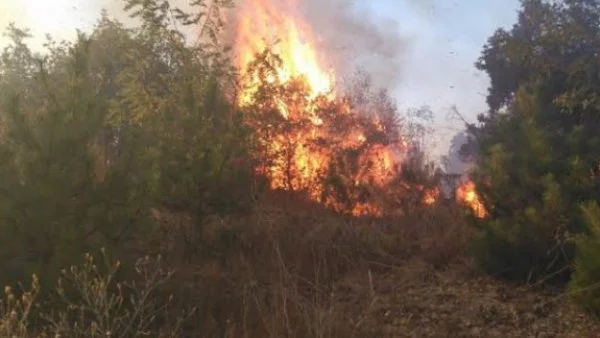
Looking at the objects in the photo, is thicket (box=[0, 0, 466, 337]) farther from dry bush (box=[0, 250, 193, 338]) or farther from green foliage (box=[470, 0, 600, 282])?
green foliage (box=[470, 0, 600, 282])

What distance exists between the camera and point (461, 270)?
10789 mm

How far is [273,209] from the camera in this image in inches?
525

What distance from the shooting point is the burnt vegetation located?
611 centimetres

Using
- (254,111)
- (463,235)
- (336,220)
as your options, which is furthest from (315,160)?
(463,235)

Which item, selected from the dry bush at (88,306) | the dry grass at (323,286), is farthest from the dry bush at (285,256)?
the dry bush at (88,306)

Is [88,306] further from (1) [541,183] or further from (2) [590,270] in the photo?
(1) [541,183]

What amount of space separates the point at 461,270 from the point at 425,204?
16.4 ft

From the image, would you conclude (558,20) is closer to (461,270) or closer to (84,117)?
(461,270)

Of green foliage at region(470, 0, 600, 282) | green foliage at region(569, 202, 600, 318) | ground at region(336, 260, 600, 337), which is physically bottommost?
ground at region(336, 260, 600, 337)

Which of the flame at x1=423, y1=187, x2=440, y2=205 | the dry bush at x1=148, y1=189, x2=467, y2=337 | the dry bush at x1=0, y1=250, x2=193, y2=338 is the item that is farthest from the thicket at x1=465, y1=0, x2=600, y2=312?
the dry bush at x1=0, y1=250, x2=193, y2=338

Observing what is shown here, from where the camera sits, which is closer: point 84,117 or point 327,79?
point 84,117

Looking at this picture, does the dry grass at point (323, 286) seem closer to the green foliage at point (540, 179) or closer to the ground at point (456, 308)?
the ground at point (456, 308)

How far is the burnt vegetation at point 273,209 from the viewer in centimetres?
611

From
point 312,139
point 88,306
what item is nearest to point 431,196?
point 312,139
